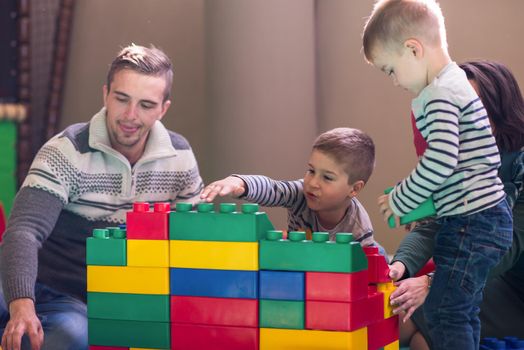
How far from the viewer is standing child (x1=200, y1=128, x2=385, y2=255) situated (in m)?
2.23

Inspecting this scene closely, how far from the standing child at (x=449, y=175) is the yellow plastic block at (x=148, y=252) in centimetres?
46

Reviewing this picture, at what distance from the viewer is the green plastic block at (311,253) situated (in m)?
1.65

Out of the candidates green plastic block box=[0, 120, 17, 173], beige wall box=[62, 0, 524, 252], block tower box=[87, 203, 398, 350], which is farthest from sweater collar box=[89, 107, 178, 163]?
green plastic block box=[0, 120, 17, 173]

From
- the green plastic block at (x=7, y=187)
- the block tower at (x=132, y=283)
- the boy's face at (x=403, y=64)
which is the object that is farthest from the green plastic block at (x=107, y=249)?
the green plastic block at (x=7, y=187)

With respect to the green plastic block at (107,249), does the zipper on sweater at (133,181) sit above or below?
above

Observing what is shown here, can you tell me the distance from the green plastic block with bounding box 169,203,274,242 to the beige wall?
5.67 ft

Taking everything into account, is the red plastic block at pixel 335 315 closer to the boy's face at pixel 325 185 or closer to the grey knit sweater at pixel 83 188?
the boy's face at pixel 325 185

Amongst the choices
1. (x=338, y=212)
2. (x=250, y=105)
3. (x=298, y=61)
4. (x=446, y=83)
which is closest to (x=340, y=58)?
(x=298, y=61)

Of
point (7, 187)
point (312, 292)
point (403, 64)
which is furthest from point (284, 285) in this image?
point (7, 187)

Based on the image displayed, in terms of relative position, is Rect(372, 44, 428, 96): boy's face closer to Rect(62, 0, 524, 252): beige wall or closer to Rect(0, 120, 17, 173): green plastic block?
Rect(62, 0, 524, 252): beige wall

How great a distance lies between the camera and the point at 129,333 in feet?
5.84

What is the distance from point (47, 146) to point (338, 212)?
750 millimetres

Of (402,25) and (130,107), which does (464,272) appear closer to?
(402,25)

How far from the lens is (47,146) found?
2268mm
